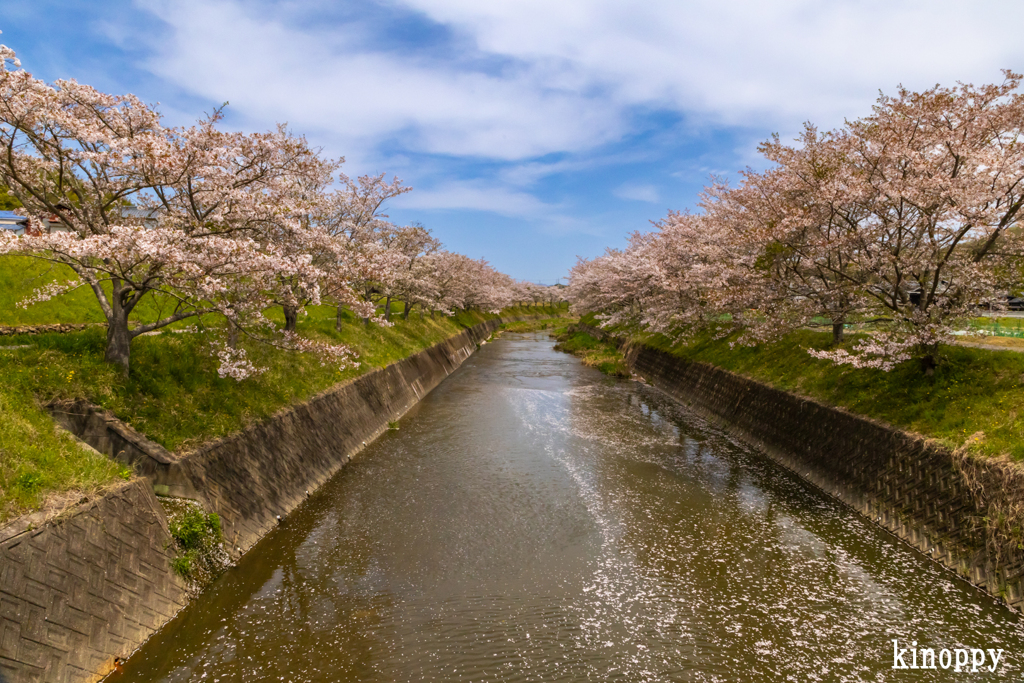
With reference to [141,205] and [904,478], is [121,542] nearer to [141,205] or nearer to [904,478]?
[141,205]

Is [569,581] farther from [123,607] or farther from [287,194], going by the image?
[287,194]

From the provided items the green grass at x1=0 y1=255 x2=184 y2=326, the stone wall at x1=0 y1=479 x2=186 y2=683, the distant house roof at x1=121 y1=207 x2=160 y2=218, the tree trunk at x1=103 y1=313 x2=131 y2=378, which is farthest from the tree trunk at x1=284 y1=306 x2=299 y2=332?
the stone wall at x1=0 y1=479 x2=186 y2=683

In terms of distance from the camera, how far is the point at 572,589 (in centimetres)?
1097

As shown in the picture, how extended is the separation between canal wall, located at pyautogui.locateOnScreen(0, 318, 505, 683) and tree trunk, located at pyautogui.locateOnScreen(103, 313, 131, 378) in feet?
6.18

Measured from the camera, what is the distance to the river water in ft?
28.3

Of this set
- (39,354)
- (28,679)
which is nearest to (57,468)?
(28,679)

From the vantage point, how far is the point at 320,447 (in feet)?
57.8

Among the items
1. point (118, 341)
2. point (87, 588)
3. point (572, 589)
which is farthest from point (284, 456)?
point (572, 589)

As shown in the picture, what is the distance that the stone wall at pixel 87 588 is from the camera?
6727 mm

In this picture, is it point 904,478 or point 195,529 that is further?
point 904,478

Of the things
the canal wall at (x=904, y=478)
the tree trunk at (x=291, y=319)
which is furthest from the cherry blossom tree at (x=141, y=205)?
the canal wall at (x=904, y=478)

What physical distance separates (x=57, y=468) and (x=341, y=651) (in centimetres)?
551

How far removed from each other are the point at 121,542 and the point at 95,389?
164 inches

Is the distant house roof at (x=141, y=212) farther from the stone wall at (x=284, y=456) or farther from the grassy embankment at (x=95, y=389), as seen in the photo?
the stone wall at (x=284, y=456)
